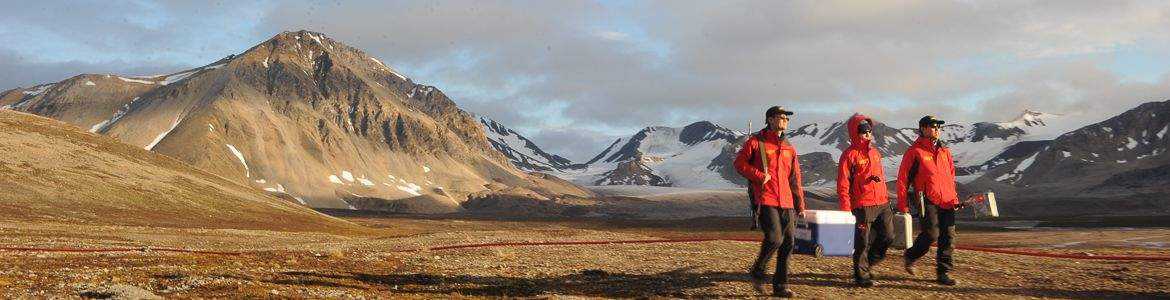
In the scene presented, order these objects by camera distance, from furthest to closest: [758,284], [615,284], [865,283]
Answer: [615,284], [865,283], [758,284]

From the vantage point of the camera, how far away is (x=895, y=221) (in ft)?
53.1

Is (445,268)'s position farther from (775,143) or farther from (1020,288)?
(1020,288)

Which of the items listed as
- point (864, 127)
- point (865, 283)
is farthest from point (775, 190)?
point (865, 283)

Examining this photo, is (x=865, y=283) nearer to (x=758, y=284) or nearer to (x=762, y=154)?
(x=758, y=284)

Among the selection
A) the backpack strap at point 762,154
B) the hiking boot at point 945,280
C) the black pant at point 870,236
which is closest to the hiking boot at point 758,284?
the backpack strap at point 762,154

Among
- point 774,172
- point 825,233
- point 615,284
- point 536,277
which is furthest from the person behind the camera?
point 536,277

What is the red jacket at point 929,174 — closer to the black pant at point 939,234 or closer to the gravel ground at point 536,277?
the black pant at point 939,234

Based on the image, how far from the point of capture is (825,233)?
49.2ft

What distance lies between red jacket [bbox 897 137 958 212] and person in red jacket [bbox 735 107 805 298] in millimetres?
2814

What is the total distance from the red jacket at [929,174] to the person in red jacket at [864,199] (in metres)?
0.77

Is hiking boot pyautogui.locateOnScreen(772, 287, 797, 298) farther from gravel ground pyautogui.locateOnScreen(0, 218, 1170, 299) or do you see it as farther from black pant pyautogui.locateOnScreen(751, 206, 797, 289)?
gravel ground pyautogui.locateOnScreen(0, 218, 1170, 299)

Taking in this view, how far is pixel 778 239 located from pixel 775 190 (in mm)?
748

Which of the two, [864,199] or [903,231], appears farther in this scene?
[903,231]

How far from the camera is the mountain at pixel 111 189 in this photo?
75.6 m
